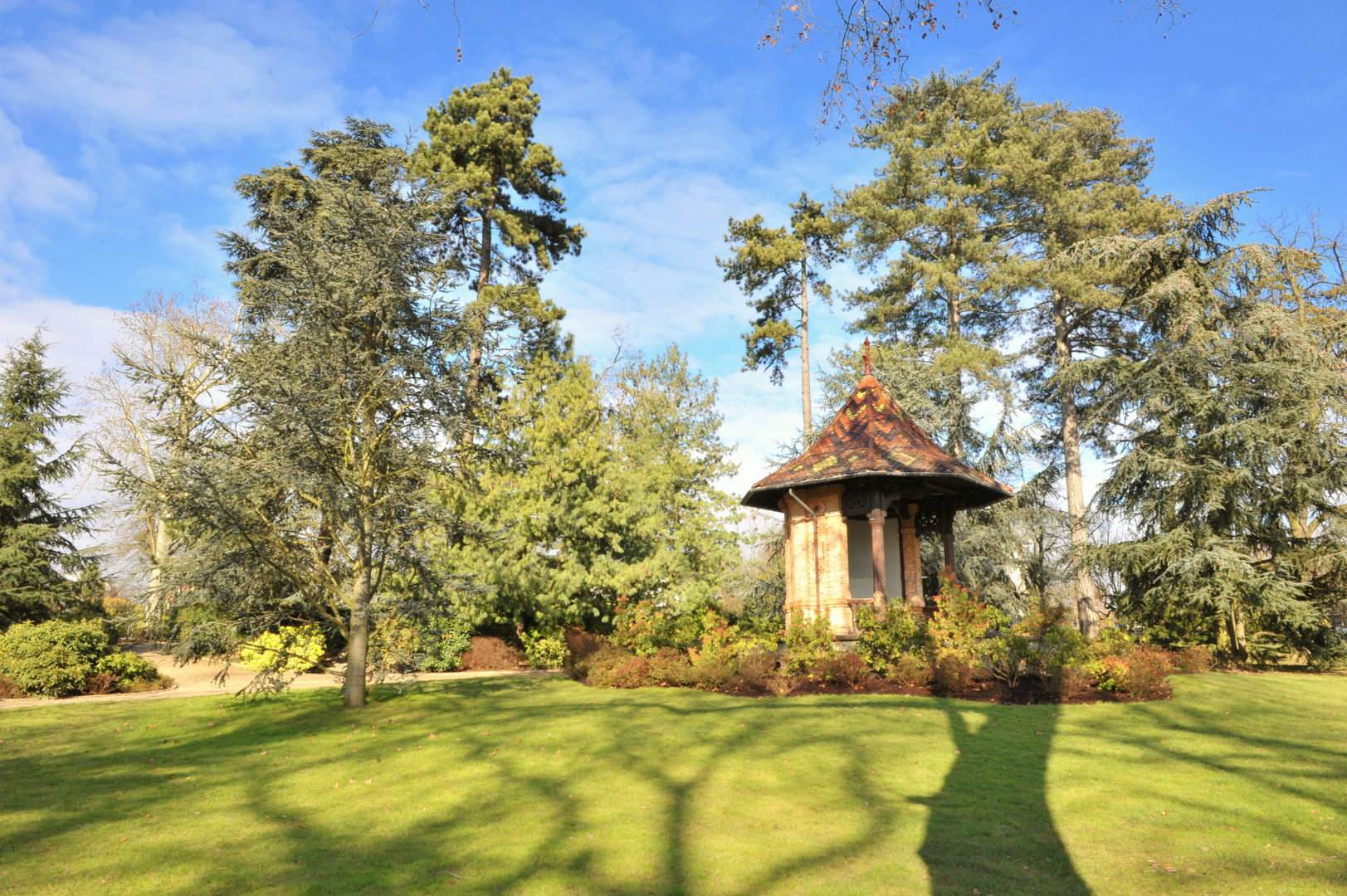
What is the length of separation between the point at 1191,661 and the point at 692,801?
14.8m

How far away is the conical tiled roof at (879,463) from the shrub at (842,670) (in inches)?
157

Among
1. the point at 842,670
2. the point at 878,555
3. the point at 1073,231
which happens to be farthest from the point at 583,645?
the point at 1073,231

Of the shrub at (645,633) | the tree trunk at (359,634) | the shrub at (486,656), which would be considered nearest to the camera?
the tree trunk at (359,634)

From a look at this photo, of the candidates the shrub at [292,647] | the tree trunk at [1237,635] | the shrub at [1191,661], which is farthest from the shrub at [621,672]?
the tree trunk at [1237,635]

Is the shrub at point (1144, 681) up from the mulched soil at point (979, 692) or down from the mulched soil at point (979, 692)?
up

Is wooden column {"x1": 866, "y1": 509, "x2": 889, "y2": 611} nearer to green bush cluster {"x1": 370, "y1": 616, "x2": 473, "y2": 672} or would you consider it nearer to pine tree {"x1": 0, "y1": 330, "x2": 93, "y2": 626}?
green bush cluster {"x1": 370, "y1": 616, "x2": 473, "y2": 672}

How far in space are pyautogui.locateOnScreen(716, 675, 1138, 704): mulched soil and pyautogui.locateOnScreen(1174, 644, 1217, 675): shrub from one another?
5.06m

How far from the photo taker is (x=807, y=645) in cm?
1517

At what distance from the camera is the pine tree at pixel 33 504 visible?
21.4 metres

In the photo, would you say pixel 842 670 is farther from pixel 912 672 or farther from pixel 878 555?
pixel 878 555

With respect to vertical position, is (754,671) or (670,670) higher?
(754,671)

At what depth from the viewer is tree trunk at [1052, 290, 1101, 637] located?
2595 cm

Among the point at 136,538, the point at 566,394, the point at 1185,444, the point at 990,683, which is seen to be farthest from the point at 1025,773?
the point at 136,538

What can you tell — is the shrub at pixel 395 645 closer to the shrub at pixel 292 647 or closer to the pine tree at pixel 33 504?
the shrub at pixel 292 647
